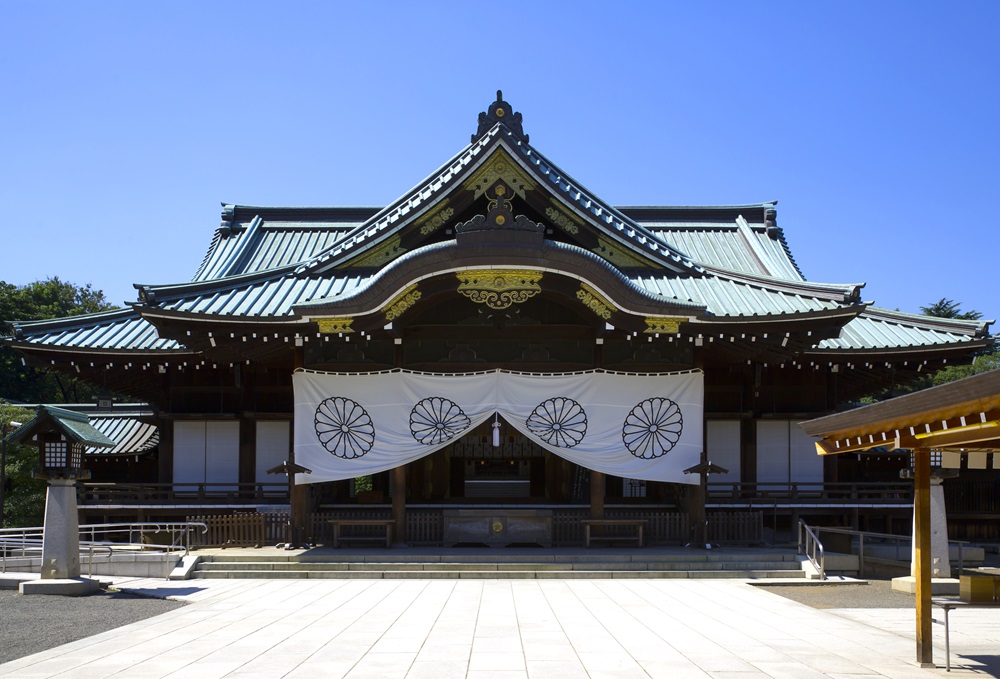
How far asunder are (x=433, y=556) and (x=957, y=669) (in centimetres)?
950

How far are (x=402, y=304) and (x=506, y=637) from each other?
27.2 feet

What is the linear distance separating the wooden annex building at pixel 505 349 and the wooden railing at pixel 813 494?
67mm

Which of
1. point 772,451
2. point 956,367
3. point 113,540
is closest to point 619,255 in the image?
point 772,451

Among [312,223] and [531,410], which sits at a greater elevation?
[312,223]

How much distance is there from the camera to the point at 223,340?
59.1ft

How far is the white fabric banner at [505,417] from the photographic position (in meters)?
18.0

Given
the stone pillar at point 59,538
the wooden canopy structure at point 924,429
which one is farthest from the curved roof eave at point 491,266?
the wooden canopy structure at point 924,429

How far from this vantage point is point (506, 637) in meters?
10.5

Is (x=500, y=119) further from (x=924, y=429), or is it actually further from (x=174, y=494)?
(x=924, y=429)

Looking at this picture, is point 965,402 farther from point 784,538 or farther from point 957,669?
point 784,538

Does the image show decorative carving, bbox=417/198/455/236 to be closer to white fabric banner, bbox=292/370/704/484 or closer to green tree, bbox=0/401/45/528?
white fabric banner, bbox=292/370/704/484

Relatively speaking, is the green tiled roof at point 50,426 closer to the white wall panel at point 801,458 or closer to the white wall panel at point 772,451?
the white wall panel at point 772,451

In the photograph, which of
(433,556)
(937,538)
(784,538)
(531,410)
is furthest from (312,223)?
(937,538)

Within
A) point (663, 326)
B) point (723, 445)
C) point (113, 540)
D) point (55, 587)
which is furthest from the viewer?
point (113, 540)
